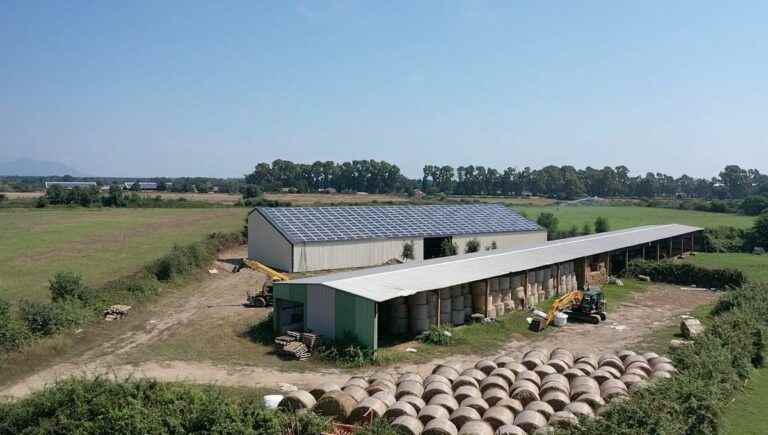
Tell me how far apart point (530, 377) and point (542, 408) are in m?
2.59

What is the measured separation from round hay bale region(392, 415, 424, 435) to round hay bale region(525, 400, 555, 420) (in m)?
2.97

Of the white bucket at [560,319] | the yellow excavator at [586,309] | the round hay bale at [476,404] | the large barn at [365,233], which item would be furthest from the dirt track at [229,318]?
the round hay bale at [476,404]

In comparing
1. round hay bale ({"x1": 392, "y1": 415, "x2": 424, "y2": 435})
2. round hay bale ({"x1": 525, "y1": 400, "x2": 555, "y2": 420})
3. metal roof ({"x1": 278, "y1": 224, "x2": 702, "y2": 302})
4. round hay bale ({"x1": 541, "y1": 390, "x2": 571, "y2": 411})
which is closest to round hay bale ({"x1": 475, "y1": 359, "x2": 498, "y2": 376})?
round hay bale ({"x1": 541, "y1": 390, "x2": 571, "y2": 411})

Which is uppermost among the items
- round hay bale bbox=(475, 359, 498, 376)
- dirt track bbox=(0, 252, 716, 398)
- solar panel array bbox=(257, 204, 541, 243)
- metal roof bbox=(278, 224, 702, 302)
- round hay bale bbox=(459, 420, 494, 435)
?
solar panel array bbox=(257, 204, 541, 243)

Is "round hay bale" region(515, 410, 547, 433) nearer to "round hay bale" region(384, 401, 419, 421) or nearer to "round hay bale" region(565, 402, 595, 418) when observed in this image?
"round hay bale" region(565, 402, 595, 418)

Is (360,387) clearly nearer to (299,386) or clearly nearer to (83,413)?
(299,386)

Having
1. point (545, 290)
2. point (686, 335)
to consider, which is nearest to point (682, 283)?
point (545, 290)

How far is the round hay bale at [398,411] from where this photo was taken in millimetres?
14289

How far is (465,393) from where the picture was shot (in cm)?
1593

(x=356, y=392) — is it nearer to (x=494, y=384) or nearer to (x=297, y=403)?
(x=297, y=403)

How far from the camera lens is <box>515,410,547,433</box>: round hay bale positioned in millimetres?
13906

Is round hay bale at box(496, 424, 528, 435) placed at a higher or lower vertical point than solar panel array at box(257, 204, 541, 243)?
lower

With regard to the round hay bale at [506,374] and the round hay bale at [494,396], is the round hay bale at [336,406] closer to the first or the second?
the round hay bale at [494,396]

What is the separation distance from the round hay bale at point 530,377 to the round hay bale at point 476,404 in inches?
91.0
